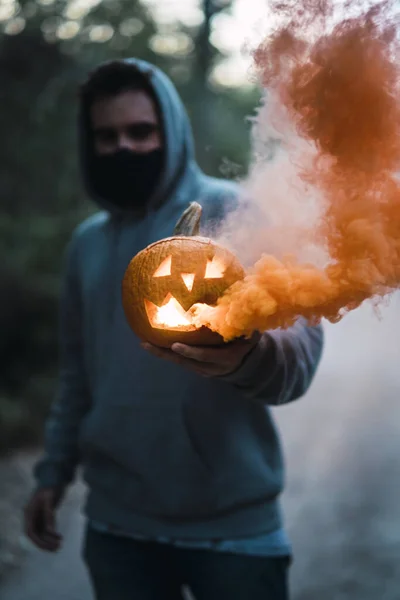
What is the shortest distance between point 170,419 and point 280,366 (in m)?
0.50

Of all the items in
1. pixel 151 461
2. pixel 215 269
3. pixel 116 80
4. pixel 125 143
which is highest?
pixel 116 80

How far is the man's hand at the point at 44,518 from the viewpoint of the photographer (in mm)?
2473

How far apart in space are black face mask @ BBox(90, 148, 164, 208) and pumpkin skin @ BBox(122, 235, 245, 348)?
0.79 meters

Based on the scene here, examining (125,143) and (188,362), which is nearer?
(188,362)

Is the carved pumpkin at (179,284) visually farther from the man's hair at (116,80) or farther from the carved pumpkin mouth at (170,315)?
the man's hair at (116,80)

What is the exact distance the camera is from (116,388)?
2.12 meters

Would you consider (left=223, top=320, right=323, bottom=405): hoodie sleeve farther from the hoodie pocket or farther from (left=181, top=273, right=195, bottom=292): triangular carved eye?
the hoodie pocket

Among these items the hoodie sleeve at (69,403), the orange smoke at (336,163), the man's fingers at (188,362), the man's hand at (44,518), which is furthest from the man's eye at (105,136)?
the man's hand at (44,518)

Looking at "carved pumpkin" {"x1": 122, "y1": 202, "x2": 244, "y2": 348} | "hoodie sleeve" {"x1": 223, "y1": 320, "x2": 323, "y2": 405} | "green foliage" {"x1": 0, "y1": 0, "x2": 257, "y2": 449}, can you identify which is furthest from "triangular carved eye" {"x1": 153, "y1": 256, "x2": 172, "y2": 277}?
"green foliage" {"x1": 0, "y1": 0, "x2": 257, "y2": 449}

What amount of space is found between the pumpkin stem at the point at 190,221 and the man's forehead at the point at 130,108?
0.78 meters

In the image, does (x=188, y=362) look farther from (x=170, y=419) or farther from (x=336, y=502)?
(x=336, y=502)

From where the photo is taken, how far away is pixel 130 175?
2266 mm

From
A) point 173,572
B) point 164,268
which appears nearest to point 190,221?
point 164,268

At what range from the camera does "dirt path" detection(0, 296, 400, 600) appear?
442cm
